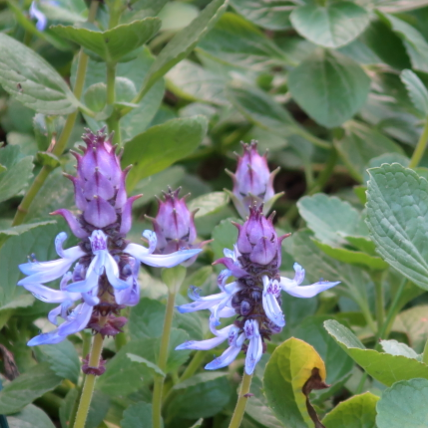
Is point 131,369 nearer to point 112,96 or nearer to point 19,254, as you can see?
point 19,254

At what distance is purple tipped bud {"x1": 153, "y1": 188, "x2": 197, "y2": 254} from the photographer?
837 mm

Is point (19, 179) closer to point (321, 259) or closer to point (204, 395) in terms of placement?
point (204, 395)

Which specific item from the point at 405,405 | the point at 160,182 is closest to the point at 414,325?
the point at 405,405

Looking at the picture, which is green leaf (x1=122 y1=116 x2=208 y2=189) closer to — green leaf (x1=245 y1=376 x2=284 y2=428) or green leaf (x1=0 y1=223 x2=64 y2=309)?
green leaf (x1=0 y1=223 x2=64 y2=309)

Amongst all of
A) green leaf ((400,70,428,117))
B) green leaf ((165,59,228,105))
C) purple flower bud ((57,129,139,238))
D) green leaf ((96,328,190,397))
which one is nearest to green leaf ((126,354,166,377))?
green leaf ((96,328,190,397))

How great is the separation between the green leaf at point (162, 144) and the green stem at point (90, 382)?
40 cm

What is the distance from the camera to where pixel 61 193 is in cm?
108

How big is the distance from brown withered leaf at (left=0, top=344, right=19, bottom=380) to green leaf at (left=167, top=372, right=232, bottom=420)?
0.27m

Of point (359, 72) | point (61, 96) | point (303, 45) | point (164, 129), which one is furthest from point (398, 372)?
point (303, 45)

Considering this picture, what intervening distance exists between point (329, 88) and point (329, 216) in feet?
1.70

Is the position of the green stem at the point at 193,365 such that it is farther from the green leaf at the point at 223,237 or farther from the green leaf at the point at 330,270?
the green leaf at the point at 330,270

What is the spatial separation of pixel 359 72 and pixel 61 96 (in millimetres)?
941

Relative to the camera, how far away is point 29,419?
921 mm

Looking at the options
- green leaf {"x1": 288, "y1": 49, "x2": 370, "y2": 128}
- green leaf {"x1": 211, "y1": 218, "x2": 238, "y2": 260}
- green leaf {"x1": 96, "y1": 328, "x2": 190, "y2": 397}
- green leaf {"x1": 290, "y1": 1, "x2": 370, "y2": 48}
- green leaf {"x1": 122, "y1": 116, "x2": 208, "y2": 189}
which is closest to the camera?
green leaf {"x1": 96, "y1": 328, "x2": 190, "y2": 397}
